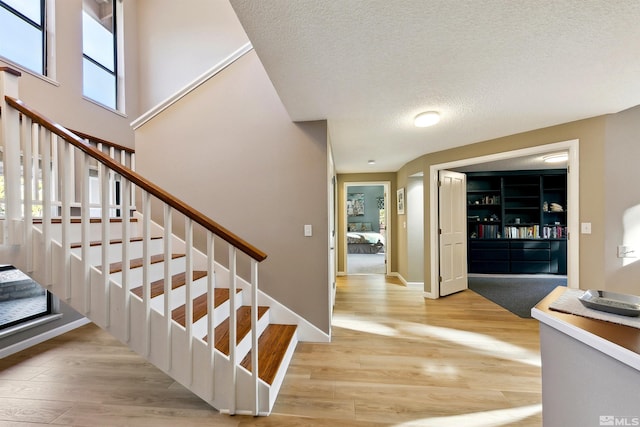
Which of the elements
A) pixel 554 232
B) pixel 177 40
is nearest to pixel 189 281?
pixel 177 40

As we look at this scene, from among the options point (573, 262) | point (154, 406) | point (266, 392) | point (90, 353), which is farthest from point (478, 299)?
point (90, 353)

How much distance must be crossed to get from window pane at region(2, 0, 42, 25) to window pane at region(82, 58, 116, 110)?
22.2 inches

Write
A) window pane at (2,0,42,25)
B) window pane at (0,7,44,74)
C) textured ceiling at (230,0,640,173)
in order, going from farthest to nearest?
window pane at (2,0,42,25) → window pane at (0,7,44,74) → textured ceiling at (230,0,640,173)

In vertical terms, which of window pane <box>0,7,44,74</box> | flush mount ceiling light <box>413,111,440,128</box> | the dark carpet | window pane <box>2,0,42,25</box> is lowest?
the dark carpet

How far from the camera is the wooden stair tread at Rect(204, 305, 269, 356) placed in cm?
177

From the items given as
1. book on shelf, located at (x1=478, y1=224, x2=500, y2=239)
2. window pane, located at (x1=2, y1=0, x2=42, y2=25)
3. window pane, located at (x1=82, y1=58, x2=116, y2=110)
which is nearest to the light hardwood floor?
book on shelf, located at (x1=478, y1=224, x2=500, y2=239)

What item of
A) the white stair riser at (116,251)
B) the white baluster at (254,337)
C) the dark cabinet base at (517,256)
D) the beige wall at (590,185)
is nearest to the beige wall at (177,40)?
the white stair riser at (116,251)

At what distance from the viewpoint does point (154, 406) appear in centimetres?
170

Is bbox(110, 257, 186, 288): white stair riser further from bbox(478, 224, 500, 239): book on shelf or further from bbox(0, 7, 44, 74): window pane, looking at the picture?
bbox(478, 224, 500, 239): book on shelf

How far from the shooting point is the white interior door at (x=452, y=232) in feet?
13.2

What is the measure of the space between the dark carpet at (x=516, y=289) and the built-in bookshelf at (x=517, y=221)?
320mm

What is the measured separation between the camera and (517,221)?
18.7 feet

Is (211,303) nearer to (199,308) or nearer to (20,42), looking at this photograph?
(199,308)

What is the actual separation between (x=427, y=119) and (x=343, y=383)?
2.42m
